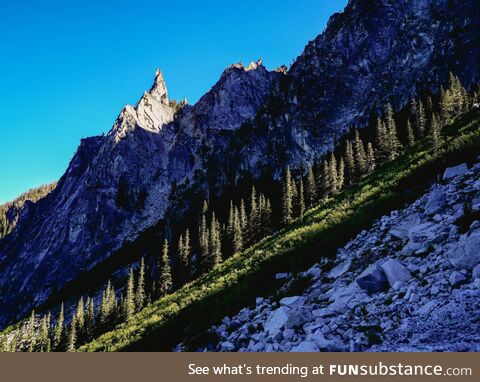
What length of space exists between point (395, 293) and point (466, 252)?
204 cm

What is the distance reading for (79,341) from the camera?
73.9 meters

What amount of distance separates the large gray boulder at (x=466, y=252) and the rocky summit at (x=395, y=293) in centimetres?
3

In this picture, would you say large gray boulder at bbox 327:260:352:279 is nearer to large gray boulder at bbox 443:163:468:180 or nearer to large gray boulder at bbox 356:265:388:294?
large gray boulder at bbox 356:265:388:294

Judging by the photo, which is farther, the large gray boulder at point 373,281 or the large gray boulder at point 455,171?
the large gray boulder at point 455,171

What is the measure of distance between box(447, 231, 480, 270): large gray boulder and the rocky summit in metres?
0.03

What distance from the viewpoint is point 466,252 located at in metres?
8.67

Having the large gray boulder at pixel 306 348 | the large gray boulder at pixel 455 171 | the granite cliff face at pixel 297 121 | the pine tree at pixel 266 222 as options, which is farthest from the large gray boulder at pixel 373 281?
the granite cliff face at pixel 297 121

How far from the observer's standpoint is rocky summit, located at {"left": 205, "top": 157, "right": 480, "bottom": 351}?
739 cm

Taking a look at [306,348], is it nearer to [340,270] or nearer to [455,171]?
[340,270]

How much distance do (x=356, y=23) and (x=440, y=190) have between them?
202093mm

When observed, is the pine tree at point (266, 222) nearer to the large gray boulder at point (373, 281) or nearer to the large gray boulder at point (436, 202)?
the large gray boulder at point (436, 202)

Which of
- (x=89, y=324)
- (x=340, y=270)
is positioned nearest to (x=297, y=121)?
(x=89, y=324)

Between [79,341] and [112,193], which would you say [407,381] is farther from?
[112,193]

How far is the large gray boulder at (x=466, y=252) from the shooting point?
834cm
